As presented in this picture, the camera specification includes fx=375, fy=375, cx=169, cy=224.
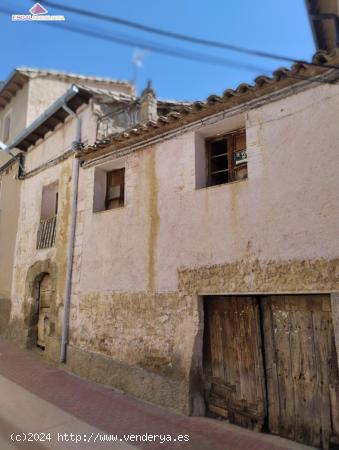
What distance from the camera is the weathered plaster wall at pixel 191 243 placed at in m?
4.74

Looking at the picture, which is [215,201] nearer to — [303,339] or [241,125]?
[241,125]

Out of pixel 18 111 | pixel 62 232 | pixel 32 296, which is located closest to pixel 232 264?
pixel 62 232

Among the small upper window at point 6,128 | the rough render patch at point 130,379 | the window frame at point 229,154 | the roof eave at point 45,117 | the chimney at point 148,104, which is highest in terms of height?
the small upper window at point 6,128

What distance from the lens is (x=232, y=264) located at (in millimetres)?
5371

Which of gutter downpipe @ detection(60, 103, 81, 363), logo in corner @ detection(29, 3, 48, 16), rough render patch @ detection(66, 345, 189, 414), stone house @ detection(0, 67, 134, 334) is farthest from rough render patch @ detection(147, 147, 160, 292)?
stone house @ detection(0, 67, 134, 334)

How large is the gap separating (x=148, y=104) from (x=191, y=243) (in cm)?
517

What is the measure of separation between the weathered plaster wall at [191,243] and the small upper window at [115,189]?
440 millimetres

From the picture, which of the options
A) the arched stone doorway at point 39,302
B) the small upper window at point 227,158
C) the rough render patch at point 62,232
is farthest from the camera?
the arched stone doorway at point 39,302

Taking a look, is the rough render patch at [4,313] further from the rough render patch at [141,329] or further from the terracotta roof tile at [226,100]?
the terracotta roof tile at [226,100]

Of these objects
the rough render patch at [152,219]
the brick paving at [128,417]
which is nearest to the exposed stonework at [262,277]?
the rough render patch at [152,219]

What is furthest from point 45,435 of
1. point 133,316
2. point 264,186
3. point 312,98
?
point 312,98

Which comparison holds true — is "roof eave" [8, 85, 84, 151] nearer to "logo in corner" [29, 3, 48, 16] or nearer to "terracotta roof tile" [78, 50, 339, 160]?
"terracotta roof tile" [78, 50, 339, 160]

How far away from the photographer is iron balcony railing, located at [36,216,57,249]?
952 cm

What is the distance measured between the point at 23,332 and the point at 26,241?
250 cm
